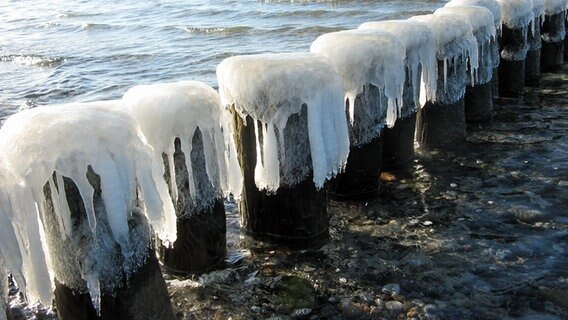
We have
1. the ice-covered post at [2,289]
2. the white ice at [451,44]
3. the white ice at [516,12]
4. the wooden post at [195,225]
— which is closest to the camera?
the ice-covered post at [2,289]

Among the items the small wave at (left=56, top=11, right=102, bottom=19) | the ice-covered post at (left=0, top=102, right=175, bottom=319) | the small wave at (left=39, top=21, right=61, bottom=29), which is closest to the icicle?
the ice-covered post at (left=0, top=102, right=175, bottom=319)

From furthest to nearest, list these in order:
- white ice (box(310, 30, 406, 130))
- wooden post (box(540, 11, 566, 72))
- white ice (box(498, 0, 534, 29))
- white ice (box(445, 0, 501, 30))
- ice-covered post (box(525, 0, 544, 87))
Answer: wooden post (box(540, 11, 566, 72))
ice-covered post (box(525, 0, 544, 87))
white ice (box(498, 0, 534, 29))
white ice (box(445, 0, 501, 30))
white ice (box(310, 30, 406, 130))

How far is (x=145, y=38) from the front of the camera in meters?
16.9

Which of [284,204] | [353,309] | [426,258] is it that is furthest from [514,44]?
[353,309]

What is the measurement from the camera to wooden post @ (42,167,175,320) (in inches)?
136

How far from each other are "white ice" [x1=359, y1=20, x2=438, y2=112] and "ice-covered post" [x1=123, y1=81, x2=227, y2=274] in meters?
2.40

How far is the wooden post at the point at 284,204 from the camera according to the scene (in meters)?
4.79

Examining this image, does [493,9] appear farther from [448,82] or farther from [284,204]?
[284,204]

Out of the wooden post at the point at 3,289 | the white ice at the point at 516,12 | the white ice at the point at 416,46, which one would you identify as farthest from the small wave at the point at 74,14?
the wooden post at the point at 3,289

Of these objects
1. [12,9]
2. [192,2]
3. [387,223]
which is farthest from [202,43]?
[12,9]

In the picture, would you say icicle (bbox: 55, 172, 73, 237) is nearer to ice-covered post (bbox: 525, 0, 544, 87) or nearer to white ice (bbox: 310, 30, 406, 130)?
white ice (bbox: 310, 30, 406, 130)

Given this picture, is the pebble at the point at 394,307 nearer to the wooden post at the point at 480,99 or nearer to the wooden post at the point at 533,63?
the wooden post at the point at 480,99

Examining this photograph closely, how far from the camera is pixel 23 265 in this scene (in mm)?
3439

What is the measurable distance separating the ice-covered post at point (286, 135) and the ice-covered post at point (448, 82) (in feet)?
7.70
